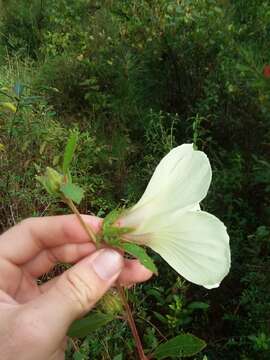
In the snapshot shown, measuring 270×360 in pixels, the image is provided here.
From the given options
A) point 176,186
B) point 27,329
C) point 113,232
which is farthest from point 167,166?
point 27,329

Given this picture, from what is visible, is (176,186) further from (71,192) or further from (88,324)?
(88,324)

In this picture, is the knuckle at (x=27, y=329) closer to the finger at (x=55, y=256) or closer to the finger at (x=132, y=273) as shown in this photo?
the finger at (x=132, y=273)

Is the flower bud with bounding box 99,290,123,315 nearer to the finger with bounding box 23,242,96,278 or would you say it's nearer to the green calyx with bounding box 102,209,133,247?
the green calyx with bounding box 102,209,133,247

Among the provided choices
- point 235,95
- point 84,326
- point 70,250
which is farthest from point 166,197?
point 235,95

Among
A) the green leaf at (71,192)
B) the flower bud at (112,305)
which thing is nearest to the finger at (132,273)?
the flower bud at (112,305)

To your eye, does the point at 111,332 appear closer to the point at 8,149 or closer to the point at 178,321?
the point at 178,321

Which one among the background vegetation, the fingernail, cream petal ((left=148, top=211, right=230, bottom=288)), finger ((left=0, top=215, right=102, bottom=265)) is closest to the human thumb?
the fingernail
